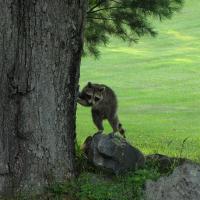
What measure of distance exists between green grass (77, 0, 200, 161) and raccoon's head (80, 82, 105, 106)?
2466mm

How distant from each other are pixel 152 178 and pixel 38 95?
5.86 ft

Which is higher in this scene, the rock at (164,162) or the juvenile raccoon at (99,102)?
the juvenile raccoon at (99,102)

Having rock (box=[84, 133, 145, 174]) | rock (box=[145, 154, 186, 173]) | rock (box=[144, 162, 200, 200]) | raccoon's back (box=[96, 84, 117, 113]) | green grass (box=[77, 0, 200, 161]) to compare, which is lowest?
green grass (box=[77, 0, 200, 161])

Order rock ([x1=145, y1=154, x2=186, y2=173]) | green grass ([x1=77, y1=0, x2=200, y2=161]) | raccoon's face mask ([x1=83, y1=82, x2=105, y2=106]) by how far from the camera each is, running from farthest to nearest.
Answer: green grass ([x1=77, y1=0, x2=200, y2=161]) → raccoon's face mask ([x1=83, y1=82, x2=105, y2=106]) → rock ([x1=145, y1=154, x2=186, y2=173])

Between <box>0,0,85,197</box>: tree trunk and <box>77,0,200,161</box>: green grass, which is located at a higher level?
<box>0,0,85,197</box>: tree trunk

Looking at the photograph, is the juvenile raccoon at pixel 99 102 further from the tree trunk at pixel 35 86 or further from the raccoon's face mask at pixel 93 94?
the tree trunk at pixel 35 86

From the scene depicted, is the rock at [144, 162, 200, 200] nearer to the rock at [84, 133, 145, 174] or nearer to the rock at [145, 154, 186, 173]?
the rock at [145, 154, 186, 173]

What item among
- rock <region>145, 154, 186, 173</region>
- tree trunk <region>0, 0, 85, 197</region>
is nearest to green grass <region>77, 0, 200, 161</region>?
rock <region>145, 154, 186, 173</region>

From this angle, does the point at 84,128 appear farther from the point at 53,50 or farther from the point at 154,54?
the point at 154,54

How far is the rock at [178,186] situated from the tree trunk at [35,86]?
1.10 metres

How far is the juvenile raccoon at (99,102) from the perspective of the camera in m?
10.2

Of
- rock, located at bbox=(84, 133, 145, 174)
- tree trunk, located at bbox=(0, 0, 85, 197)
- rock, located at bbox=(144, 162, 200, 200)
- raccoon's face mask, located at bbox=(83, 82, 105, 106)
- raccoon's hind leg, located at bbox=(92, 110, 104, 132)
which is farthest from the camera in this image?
raccoon's hind leg, located at bbox=(92, 110, 104, 132)

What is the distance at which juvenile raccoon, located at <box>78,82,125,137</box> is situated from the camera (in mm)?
10164

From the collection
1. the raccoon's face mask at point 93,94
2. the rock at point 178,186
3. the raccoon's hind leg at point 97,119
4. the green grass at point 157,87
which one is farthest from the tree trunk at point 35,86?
the green grass at point 157,87
